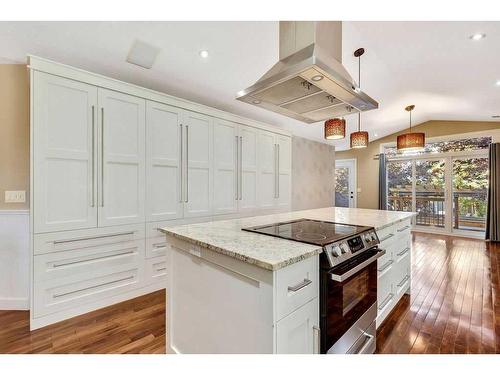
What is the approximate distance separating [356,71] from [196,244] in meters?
3.29

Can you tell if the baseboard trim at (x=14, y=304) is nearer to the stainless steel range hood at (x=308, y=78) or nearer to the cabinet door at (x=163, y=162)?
the cabinet door at (x=163, y=162)

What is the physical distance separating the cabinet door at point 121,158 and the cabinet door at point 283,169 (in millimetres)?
2312

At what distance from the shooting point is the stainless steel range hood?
1383 millimetres

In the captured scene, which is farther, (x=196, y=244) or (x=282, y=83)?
(x=282, y=83)

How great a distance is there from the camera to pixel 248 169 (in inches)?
144

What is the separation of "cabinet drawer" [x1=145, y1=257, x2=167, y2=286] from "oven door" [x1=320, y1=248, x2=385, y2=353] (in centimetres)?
191

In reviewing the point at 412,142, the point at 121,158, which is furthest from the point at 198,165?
the point at 412,142

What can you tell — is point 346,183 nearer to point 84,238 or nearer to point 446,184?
point 446,184

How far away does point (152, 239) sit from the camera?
2680 millimetres

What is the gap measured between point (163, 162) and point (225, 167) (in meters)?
0.89

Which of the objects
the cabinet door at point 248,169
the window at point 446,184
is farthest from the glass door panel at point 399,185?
the cabinet door at point 248,169
